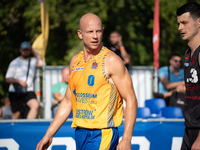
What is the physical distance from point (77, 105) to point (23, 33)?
40.0 ft

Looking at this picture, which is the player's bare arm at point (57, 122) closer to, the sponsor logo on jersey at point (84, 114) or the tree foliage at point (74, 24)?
the sponsor logo on jersey at point (84, 114)

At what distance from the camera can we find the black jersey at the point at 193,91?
282 centimetres

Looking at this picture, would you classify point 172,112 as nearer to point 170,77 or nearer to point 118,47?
point 170,77

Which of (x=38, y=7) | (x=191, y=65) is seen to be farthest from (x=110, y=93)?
(x=38, y=7)

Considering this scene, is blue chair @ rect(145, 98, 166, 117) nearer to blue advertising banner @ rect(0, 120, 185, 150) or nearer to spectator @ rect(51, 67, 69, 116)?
spectator @ rect(51, 67, 69, 116)

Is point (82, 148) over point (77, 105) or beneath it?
beneath

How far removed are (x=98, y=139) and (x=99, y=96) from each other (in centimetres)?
41

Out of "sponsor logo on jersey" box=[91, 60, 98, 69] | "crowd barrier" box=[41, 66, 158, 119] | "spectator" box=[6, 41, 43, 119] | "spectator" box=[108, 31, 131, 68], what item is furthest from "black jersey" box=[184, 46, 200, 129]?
"crowd barrier" box=[41, 66, 158, 119]

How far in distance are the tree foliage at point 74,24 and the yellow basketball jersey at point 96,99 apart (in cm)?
856

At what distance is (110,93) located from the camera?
266 centimetres

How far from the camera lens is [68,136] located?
4.14 m

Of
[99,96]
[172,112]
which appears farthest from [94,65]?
[172,112]

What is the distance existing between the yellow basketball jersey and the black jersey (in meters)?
0.75

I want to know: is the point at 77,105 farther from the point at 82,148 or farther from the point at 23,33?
the point at 23,33
